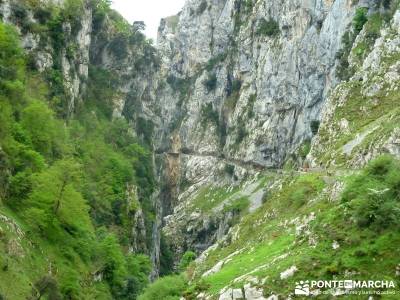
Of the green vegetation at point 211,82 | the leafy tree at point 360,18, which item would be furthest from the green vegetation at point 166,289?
the green vegetation at point 211,82

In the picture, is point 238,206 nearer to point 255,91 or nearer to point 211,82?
point 255,91

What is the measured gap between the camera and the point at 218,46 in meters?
195

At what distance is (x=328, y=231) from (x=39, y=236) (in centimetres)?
3316

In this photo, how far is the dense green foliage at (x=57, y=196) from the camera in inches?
1940

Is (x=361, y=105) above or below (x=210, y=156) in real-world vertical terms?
above

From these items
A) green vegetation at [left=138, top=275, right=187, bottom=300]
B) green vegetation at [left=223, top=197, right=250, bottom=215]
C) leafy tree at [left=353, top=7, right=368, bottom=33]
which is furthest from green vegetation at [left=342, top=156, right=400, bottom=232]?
green vegetation at [left=223, top=197, right=250, bottom=215]

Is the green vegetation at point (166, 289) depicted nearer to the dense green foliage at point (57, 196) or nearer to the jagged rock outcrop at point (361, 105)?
the dense green foliage at point (57, 196)

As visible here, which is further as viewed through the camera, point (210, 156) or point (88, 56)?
point (210, 156)

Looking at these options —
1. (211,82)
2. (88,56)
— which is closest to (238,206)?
(88,56)

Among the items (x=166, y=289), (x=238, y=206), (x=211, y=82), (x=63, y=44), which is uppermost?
(x=211, y=82)

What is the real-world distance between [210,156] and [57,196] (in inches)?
4888

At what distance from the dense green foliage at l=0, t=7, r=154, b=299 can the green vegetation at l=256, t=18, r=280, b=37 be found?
6768 cm

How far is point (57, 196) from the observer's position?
53938 mm

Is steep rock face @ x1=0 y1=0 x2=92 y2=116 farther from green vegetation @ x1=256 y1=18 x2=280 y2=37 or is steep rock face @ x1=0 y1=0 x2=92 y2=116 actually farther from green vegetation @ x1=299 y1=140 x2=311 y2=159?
green vegetation @ x1=256 y1=18 x2=280 y2=37
